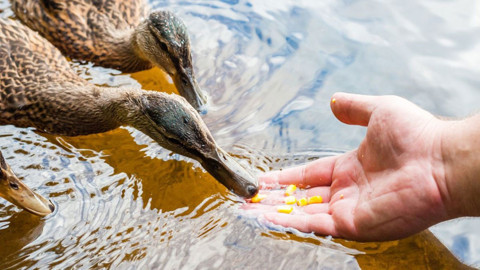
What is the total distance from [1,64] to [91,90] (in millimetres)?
857

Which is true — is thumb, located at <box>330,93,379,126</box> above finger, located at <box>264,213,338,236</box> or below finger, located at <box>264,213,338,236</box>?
above

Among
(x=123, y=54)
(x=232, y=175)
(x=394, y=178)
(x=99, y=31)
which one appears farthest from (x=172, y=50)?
(x=394, y=178)

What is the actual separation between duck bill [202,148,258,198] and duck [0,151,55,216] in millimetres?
1325

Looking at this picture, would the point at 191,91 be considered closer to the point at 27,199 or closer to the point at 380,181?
the point at 27,199

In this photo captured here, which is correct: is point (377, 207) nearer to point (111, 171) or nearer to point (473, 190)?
point (473, 190)

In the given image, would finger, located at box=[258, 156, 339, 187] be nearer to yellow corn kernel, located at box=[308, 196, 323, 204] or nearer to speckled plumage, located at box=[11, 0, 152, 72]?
yellow corn kernel, located at box=[308, 196, 323, 204]

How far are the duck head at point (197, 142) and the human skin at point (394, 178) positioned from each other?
0.31 metres

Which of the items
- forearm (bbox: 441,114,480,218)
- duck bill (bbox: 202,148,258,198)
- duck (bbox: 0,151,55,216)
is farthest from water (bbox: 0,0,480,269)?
forearm (bbox: 441,114,480,218)

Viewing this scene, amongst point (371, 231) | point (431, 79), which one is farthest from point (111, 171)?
point (431, 79)

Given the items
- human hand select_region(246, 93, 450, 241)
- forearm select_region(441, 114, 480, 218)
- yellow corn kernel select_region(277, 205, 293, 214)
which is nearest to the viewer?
forearm select_region(441, 114, 480, 218)

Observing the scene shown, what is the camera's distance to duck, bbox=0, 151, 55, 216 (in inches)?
171

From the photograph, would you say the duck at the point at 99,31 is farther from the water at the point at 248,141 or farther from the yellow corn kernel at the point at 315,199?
the yellow corn kernel at the point at 315,199

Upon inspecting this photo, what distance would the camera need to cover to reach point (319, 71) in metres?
6.34

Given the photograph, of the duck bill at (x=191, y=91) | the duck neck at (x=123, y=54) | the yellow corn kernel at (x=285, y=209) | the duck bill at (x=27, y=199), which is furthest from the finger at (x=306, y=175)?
the duck neck at (x=123, y=54)
